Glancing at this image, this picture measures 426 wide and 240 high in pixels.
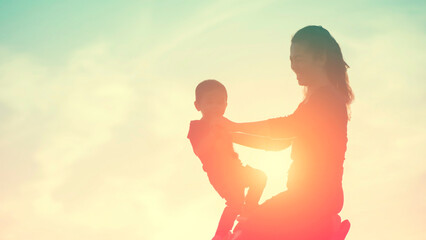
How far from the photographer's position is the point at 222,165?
6.77 metres

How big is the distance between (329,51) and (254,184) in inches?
98.0

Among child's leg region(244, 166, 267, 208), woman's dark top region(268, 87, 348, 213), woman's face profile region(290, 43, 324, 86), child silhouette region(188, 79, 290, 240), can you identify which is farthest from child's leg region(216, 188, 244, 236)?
woman's face profile region(290, 43, 324, 86)

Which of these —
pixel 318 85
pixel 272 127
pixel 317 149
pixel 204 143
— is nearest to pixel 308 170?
pixel 317 149

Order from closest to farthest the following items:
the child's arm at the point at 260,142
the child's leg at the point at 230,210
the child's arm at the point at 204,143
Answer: the child's arm at the point at 260,142 < the child's arm at the point at 204,143 < the child's leg at the point at 230,210

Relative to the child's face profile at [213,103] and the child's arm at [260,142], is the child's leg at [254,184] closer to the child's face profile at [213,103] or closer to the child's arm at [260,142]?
the child's face profile at [213,103]

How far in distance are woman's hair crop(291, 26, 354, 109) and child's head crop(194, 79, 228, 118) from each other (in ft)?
4.84

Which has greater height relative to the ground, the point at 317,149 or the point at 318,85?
the point at 318,85

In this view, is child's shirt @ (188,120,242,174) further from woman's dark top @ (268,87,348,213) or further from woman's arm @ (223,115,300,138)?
woman's dark top @ (268,87,348,213)

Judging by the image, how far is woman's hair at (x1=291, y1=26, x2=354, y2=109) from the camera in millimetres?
5207

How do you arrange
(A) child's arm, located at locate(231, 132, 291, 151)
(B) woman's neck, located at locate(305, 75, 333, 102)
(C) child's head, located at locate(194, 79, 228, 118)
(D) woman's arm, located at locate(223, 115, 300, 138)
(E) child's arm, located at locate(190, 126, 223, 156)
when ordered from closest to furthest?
(D) woman's arm, located at locate(223, 115, 300, 138) → (A) child's arm, located at locate(231, 132, 291, 151) → (B) woman's neck, located at locate(305, 75, 333, 102) → (E) child's arm, located at locate(190, 126, 223, 156) → (C) child's head, located at locate(194, 79, 228, 118)

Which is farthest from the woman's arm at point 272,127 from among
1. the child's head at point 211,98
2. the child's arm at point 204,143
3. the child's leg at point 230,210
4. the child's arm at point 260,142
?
the child's leg at point 230,210

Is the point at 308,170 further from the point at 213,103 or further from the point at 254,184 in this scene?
the point at 254,184

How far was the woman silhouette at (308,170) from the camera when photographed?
4668 millimetres

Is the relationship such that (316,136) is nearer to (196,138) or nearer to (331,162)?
Answer: (331,162)
